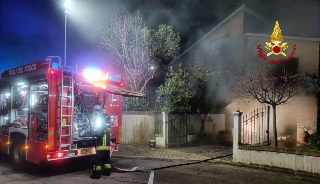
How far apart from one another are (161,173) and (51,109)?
3.36 m

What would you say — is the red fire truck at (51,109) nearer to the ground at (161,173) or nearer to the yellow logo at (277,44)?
the ground at (161,173)

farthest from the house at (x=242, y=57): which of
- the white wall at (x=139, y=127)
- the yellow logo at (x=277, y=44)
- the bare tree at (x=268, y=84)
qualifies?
the white wall at (x=139, y=127)

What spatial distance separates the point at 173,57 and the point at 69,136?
540 inches

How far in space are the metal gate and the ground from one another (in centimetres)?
211

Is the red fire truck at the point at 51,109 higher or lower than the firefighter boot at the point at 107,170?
higher

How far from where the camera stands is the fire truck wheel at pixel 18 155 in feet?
24.3

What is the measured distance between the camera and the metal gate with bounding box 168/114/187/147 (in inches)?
450

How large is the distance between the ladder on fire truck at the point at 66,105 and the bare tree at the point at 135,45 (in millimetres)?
8224

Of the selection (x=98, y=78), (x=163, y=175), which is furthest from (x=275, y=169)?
(x=98, y=78)

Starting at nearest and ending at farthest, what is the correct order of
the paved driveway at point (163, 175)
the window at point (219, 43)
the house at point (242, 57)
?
the paved driveway at point (163, 175) < the house at point (242, 57) < the window at point (219, 43)

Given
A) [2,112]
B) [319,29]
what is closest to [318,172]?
[2,112]

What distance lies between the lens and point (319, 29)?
1517cm

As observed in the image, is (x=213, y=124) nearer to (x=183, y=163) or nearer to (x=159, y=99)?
(x=159, y=99)

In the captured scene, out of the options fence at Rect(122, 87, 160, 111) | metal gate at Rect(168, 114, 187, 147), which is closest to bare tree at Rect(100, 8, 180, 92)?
fence at Rect(122, 87, 160, 111)
